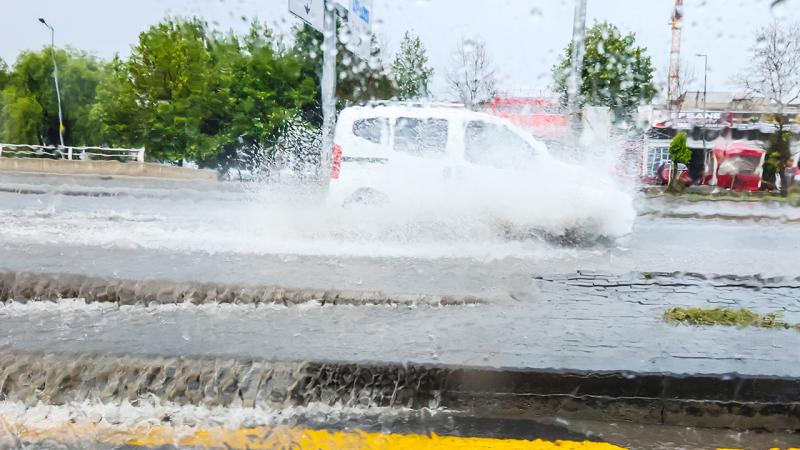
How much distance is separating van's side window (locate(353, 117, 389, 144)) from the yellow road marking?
19.7 feet

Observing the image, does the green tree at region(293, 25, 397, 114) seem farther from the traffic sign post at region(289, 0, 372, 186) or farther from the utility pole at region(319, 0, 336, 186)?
the utility pole at region(319, 0, 336, 186)

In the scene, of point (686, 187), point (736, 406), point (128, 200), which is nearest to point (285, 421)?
point (736, 406)

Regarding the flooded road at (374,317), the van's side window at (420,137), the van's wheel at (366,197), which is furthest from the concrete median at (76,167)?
the van's side window at (420,137)

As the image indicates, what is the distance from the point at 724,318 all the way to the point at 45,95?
3890 cm

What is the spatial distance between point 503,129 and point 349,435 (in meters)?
6.31

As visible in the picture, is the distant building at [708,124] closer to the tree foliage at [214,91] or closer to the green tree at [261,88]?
the tree foliage at [214,91]

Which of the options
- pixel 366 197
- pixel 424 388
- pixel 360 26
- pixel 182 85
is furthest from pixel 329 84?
pixel 182 85

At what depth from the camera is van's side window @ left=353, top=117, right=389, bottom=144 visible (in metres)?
8.08

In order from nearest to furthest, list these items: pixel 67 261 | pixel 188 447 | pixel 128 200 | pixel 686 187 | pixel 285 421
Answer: pixel 188 447, pixel 285 421, pixel 67 261, pixel 128 200, pixel 686 187

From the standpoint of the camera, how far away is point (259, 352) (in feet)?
9.39

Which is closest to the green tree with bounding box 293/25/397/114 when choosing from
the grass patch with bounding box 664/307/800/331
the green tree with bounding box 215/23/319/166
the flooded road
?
the green tree with bounding box 215/23/319/166

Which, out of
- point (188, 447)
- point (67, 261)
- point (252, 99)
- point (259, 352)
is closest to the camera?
point (188, 447)

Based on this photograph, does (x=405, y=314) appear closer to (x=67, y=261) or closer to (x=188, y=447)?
(x=188, y=447)

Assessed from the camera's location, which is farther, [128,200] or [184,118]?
[184,118]
